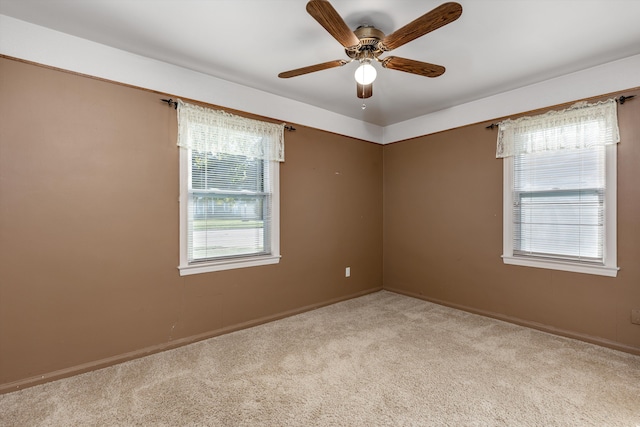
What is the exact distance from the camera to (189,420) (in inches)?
71.2

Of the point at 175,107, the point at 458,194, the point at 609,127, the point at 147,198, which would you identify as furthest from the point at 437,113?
the point at 147,198

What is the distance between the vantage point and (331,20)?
1.68 m

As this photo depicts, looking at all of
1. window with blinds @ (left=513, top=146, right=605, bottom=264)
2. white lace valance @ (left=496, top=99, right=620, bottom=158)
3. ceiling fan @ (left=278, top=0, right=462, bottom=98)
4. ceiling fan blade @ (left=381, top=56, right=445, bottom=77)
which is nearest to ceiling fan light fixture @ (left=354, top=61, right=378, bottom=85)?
ceiling fan @ (left=278, top=0, right=462, bottom=98)

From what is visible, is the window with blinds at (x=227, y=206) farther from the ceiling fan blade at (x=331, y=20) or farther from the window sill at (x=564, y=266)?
the window sill at (x=564, y=266)

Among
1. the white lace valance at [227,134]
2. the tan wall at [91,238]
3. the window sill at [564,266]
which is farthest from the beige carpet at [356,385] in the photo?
the white lace valance at [227,134]

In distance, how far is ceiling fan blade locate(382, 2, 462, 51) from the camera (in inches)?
60.7

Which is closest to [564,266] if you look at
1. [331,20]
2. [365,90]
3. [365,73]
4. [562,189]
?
[562,189]

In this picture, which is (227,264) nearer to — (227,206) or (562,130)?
(227,206)

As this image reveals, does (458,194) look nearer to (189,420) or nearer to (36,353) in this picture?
(189,420)

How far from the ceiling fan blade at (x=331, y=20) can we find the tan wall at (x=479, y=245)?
2.40m

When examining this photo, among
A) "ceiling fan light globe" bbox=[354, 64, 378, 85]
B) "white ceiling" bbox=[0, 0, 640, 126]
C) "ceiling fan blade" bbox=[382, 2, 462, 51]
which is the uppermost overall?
"white ceiling" bbox=[0, 0, 640, 126]

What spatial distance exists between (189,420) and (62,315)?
1.34 meters

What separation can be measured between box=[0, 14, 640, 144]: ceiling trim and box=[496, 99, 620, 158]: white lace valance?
0.14 meters

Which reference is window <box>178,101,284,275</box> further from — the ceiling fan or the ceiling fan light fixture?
the ceiling fan light fixture
